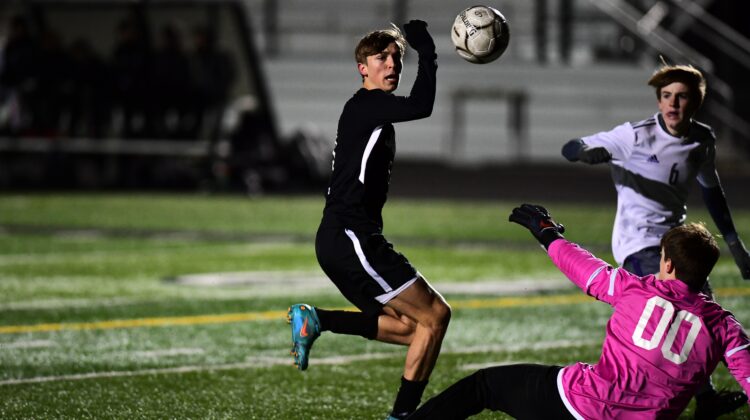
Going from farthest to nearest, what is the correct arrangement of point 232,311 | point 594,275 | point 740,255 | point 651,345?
point 232,311, point 740,255, point 594,275, point 651,345

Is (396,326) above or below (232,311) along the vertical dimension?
above

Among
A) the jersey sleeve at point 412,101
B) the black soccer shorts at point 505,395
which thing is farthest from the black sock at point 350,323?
the black soccer shorts at point 505,395

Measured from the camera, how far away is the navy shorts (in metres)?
6.05

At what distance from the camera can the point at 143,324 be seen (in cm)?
945

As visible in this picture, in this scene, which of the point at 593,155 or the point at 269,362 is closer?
the point at 593,155

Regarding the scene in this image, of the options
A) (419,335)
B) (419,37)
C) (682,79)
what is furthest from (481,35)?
(419,335)

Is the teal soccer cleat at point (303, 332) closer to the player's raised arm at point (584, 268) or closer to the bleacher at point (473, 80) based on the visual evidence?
the player's raised arm at point (584, 268)

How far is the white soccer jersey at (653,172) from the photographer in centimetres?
711

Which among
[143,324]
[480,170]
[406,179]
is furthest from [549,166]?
[143,324]

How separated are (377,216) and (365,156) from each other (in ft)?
0.92

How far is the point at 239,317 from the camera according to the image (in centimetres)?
983

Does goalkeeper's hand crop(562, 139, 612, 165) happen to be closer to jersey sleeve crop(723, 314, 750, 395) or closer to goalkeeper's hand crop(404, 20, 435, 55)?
goalkeeper's hand crop(404, 20, 435, 55)

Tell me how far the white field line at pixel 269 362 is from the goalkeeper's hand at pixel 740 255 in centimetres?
184

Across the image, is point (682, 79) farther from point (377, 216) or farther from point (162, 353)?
point (162, 353)
